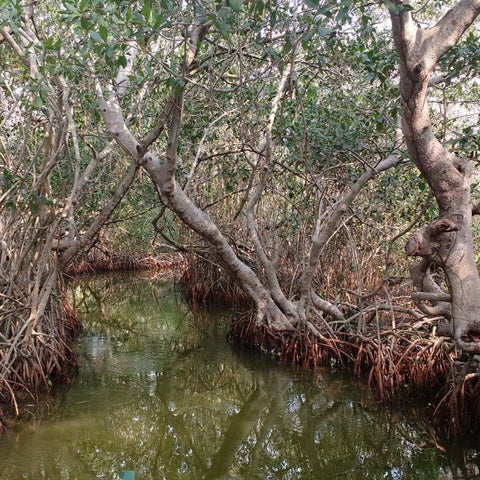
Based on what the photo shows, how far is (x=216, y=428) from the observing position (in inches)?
196

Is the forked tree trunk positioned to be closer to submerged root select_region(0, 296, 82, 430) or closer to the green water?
the green water

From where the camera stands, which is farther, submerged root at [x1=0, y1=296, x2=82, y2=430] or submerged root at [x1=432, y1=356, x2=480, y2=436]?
submerged root at [x1=0, y1=296, x2=82, y2=430]

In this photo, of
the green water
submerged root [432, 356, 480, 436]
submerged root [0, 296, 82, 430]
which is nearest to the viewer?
the green water

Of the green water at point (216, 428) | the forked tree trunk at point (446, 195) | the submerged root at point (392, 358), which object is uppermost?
the forked tree trunk at point (446, 195)

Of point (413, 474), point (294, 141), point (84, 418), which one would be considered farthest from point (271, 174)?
point (413, 474)

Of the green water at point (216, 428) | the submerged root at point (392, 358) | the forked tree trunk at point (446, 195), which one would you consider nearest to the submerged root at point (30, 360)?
the green water at point (216, 428)

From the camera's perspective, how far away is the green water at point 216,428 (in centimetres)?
411

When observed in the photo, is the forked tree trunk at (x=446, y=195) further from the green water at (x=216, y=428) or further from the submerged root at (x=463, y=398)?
the green water at (x=216, y=428)

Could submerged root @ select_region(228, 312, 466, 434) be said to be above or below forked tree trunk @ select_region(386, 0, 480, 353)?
below

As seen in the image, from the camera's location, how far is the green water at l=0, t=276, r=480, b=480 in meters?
4.11

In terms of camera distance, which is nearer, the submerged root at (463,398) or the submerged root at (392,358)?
the submerged root at (463,398)

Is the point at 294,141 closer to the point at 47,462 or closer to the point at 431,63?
the point at 431,63

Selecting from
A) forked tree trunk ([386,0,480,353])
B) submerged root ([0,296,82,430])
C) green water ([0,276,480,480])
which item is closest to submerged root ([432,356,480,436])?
green water ([0,276,480,480])

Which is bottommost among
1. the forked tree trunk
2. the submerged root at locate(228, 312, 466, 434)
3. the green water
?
the green water
